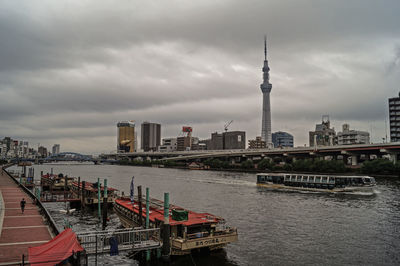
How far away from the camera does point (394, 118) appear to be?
7274 inches

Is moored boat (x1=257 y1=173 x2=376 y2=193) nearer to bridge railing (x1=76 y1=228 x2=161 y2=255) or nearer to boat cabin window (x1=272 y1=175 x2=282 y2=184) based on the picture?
boat cabin window (x1=272 y1=175 x2=282 y2=184)

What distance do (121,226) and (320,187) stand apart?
52.7m

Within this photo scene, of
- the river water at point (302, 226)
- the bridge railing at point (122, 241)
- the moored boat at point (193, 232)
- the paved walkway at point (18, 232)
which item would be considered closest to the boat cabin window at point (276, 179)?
the river water at point (302, 226)

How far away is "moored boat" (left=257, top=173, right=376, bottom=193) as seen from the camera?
73500 mm

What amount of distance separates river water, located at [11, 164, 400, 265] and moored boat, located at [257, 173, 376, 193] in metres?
4.67

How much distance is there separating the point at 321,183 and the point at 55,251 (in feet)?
226

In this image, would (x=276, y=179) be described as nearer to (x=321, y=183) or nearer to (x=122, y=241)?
(x=321, y=183)

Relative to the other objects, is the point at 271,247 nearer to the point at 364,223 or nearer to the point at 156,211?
the point at 156,211

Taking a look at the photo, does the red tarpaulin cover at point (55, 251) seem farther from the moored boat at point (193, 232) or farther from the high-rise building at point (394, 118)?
the high-rise building at point (394, 118)

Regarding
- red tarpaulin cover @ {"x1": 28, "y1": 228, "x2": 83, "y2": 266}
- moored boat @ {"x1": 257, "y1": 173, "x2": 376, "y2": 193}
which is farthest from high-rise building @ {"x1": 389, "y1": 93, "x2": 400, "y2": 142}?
red tarpaulin cover @ {"x1": 28, "y1": 228, "x2": 83, "y2": 266}

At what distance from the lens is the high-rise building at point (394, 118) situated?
18062 centimetres

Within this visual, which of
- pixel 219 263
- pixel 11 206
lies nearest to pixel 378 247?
pixel 219 263

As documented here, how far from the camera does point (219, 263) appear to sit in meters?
28.0

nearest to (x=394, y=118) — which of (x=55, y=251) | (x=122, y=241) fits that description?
(x=122, y=241)
